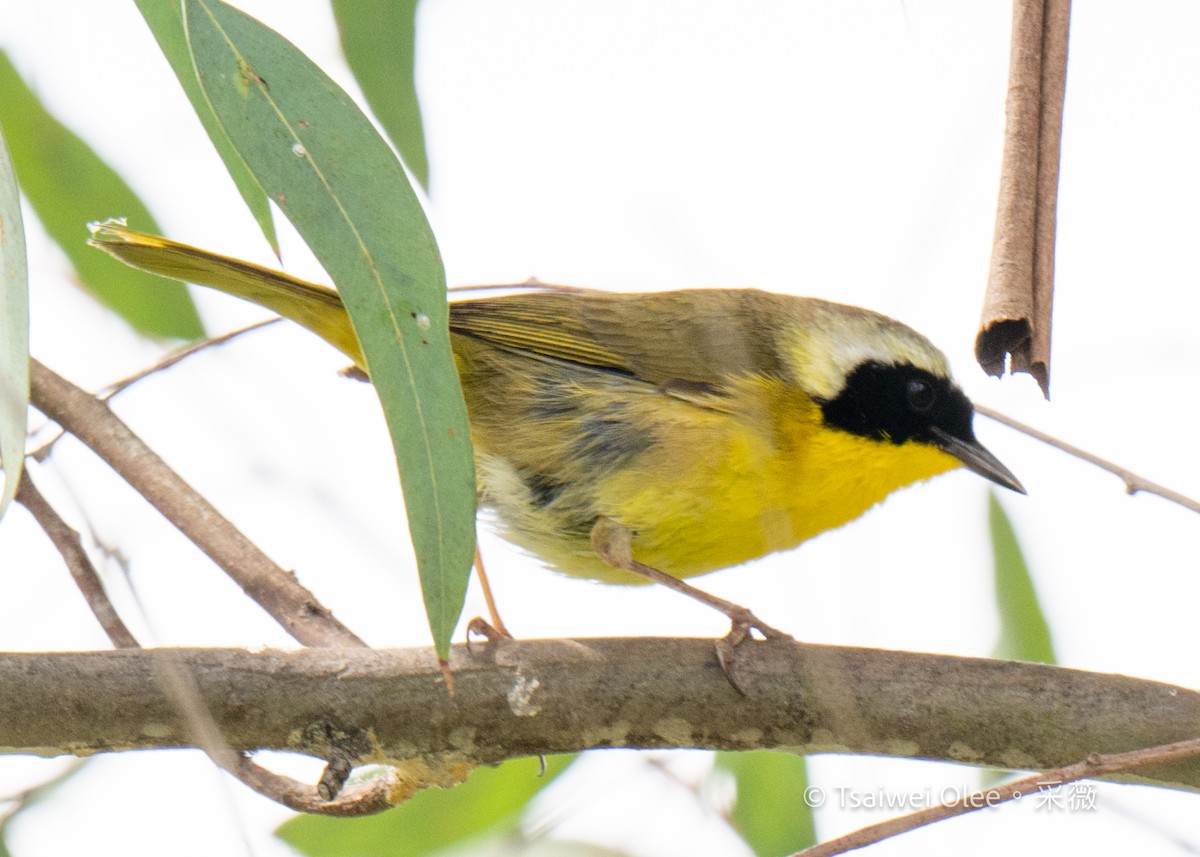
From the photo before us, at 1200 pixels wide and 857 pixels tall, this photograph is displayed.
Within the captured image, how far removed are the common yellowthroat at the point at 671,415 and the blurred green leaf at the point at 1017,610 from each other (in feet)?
0.79

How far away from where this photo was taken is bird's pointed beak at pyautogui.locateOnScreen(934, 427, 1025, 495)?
9.77 feet

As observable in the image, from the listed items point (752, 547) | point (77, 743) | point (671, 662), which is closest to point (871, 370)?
point (752, 547)

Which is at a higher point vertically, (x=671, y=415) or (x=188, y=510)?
(x=671, y=415)

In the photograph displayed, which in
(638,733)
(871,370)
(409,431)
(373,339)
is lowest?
(638,733)

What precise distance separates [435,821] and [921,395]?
1531 millimetres

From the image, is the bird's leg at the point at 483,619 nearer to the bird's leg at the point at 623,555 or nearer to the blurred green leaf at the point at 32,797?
the bird's leg at the point at 623,555

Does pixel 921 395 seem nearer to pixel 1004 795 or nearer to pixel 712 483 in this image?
pixel 712 483

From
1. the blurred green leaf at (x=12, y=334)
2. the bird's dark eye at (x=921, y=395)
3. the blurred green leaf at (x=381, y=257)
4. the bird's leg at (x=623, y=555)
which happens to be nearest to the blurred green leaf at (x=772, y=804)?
the bird's leg at (x=623, y=555)

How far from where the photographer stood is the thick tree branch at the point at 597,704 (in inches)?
A: 68.9

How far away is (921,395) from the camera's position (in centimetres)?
312

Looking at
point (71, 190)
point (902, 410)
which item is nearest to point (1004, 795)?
point (902, 410)

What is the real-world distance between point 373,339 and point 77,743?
78cm

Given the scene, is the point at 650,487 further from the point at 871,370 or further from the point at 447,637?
the point at 447,637

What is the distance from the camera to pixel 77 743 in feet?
5.78
